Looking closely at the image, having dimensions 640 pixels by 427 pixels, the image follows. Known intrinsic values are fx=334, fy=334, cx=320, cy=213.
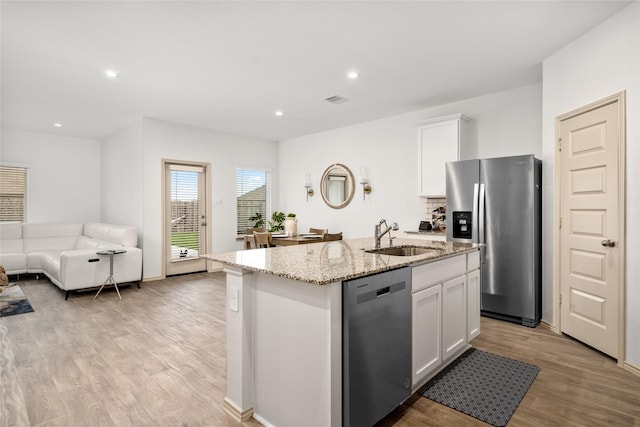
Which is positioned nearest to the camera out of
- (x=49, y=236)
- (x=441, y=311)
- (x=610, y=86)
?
(x=441, y=311)

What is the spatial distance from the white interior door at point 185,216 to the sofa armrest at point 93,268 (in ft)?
2.79

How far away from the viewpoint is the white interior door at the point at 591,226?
9.12ft

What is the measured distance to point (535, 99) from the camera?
13.7 feet

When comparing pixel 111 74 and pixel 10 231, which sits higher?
pixel 111 74

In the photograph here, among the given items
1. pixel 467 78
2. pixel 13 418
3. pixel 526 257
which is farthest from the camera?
pixel 467 78

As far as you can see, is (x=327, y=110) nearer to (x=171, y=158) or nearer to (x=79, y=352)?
(x=171, y=158)

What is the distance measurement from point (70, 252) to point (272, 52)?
410 cm

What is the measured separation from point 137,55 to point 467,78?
12.0 ft

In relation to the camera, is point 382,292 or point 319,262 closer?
point 382,292

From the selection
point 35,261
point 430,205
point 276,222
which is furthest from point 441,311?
point 35,261

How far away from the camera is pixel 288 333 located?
178 centimetres

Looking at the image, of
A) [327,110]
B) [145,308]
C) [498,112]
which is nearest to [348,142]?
[327,110]

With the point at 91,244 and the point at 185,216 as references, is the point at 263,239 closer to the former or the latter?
the point at 185,216

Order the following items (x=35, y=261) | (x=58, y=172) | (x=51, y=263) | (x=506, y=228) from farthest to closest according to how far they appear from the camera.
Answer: (x=58, y=172) → (x=35, y=261) → (x=51, y=263) → (x=506, y=228)
